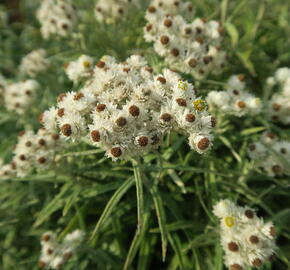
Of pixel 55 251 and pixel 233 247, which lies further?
pixel 55 251

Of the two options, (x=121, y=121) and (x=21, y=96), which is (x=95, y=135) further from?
(x=21, y=96)

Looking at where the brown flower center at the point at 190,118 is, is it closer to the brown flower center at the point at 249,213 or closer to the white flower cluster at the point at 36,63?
the brown flower center at the point at 249,213

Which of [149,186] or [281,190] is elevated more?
[149,186]

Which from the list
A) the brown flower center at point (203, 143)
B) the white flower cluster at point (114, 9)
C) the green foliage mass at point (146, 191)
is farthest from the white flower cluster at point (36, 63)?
the brown flower center at point (203, 143)

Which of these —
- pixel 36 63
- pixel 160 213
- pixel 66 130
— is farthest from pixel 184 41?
pixel 36 63

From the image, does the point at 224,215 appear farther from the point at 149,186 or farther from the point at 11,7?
the point at 11,7

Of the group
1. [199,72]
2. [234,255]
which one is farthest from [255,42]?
[234,255]

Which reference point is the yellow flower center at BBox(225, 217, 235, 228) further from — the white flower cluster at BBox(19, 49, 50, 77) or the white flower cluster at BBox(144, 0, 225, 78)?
the white flower cluster at BBox(19, 49, 50, 77)
